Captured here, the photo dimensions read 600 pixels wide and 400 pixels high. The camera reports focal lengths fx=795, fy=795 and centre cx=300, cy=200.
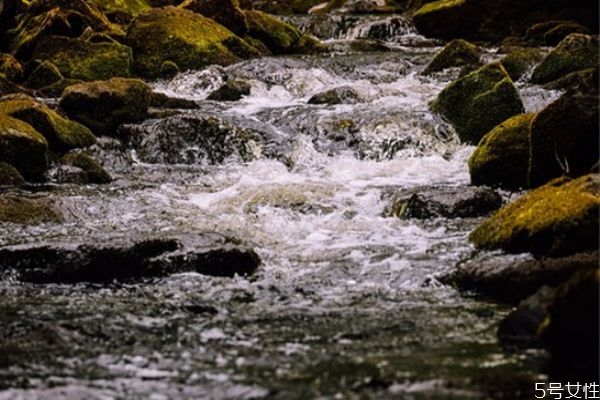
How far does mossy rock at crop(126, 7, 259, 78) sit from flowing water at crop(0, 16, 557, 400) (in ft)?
14.0

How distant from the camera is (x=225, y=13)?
20.9 metres

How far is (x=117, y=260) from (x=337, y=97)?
8662 millimetres

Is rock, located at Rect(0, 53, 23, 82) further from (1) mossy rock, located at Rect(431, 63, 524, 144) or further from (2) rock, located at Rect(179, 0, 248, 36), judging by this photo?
(1) mossy rock, located at Rect(431, 63, 524, 144)

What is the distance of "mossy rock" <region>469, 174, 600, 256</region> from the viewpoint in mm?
6000

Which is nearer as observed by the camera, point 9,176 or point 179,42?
point 9,176

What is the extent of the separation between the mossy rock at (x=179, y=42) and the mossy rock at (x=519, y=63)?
6.48m

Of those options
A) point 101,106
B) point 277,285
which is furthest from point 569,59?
point 277,285

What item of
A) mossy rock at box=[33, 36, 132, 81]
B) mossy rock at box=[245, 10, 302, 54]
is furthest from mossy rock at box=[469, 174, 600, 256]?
mossy rock at box=[245, 10, 302, 54]

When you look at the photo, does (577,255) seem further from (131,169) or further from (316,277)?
(131,169)

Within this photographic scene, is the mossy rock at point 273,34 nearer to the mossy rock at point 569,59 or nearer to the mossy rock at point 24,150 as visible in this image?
the mossy rock at point 569,59

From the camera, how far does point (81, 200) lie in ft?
30.2

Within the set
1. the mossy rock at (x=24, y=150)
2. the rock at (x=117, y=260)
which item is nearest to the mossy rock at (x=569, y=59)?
the mossy rock at (x=24, y=150)

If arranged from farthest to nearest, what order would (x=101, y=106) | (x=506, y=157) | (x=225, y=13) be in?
(x=225, y=13)
(x=101, y=106)
(x=506, y=157)

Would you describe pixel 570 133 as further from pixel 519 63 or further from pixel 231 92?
pixel 231 92
